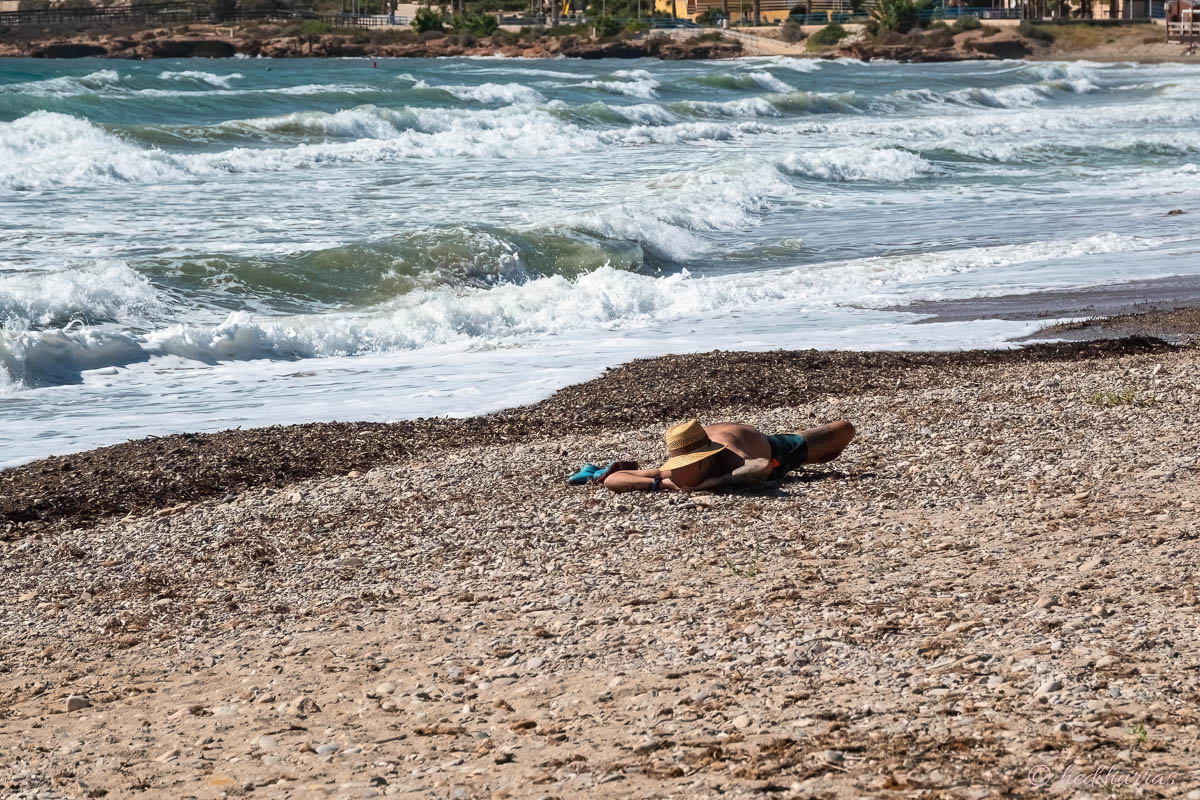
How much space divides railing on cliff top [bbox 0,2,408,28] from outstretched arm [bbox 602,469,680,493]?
103 meters

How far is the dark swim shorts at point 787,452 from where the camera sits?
7227 mm

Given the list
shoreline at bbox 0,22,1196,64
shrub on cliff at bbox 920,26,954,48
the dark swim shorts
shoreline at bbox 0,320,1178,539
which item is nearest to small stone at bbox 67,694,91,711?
shoreline at bbox 0,320,1178,539

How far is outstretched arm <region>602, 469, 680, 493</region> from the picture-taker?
23.3ft

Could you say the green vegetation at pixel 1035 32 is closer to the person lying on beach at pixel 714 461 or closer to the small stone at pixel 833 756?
the person lying on beach at pixel 714 461

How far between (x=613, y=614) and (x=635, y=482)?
5.83 feet

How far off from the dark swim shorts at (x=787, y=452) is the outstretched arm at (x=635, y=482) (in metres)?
0.55

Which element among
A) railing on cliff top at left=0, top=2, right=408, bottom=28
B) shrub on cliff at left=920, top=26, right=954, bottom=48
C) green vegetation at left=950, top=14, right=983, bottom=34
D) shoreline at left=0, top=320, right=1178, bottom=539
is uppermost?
railing on cliff top at left=0, top=2, right=408, bottom=28

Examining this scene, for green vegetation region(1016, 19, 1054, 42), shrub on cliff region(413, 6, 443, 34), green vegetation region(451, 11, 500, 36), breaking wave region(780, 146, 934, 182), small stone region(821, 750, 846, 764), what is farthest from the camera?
shrub on cliff region(413, 6, 443, 34)

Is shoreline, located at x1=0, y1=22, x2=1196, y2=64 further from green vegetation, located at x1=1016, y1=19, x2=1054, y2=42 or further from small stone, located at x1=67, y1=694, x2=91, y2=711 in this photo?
small stone, located at x1=67, y1=694, x2=91, y2=711

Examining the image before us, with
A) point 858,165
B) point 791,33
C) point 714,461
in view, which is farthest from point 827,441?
point 791,33

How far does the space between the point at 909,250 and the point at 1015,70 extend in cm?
5675

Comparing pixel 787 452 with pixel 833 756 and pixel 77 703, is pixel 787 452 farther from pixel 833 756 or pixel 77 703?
pixel 77 703

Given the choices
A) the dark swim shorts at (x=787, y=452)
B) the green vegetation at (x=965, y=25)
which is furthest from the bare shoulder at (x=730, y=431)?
the green vegetation at (x=965, y=25)

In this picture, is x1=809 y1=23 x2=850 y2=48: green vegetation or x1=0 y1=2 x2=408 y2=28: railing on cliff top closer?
x1=809 y1=23 x2=850 y2=48: green vegetation
